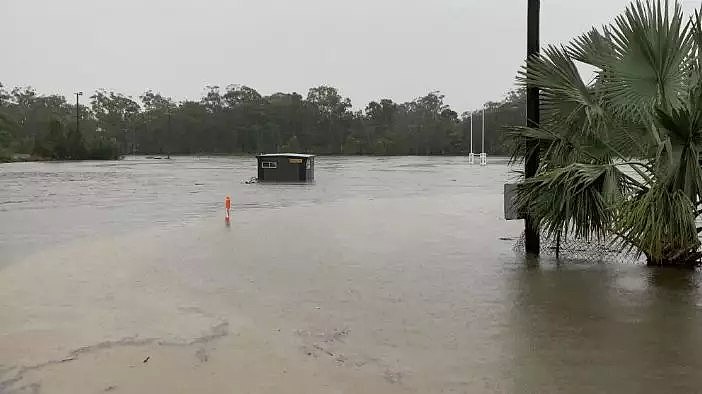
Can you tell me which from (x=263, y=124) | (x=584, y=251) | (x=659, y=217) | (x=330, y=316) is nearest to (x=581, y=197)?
(x=659, y=217)

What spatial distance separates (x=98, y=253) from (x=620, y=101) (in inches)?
282

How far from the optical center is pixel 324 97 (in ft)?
416

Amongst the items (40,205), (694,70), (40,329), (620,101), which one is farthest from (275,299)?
(40,205)

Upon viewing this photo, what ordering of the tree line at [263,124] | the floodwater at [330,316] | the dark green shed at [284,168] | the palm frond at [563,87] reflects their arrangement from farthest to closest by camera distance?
the tree line at [263,124] < the dark green shed at [284,168] < the palm frond at [563,87] < the floodwater at [330,316]

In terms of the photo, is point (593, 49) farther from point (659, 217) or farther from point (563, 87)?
point (659, 217)

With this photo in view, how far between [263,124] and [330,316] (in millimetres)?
116316

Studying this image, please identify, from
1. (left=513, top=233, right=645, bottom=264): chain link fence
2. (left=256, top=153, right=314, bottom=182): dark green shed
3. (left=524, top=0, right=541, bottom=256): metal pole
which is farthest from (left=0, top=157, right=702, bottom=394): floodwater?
(left=256, top=153, right=314, bottom=182): dark green shed

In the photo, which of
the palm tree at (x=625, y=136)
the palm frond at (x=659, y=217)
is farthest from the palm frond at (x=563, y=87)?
the palm frond at (x=659, y=217)

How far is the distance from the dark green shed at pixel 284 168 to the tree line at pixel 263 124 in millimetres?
82410

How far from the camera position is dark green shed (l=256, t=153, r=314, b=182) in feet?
95.7

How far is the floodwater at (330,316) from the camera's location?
184 inches

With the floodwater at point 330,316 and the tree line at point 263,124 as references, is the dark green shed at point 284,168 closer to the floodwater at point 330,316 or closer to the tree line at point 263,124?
the floodwater at point 330,316

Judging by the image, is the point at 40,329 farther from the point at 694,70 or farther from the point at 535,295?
the point at 694,70

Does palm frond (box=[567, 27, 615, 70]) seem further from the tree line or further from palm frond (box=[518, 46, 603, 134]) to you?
the tree line
